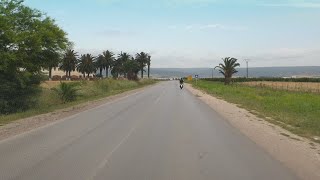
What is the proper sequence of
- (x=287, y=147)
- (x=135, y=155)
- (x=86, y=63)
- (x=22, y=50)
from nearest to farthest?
(x=135, y=155), (x=287, y=147), (x=22, y=50), (x=86, y=63)

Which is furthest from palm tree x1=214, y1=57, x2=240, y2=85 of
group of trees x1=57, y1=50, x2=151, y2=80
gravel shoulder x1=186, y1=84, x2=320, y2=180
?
gravel shoulder x1=186, y1=84, x2=320, y2=180

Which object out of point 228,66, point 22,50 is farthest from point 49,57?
point 228,66

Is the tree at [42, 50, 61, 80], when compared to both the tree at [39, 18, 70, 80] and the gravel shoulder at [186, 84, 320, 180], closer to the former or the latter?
the tree at [39, 18, 70, 80]

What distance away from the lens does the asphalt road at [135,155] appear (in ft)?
26.9

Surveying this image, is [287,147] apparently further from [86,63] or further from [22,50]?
[86,63]

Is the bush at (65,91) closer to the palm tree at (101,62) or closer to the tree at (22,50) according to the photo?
the tree at (22,50)

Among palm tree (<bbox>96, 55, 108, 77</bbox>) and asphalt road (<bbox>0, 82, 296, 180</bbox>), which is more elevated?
palm tree (<bbox>96, 55, 108, 77</bbox>)

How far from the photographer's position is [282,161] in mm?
9867

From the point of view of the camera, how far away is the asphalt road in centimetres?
820

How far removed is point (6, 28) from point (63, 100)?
12.1 metres

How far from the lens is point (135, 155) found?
10.3 meters

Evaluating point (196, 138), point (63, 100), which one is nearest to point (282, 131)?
point (196, 138)

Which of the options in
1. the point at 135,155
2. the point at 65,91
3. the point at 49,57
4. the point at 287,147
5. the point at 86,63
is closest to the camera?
the point at 135,155

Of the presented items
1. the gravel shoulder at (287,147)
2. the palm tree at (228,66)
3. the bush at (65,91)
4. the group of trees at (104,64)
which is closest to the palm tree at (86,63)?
the group of trees at (104,64)
